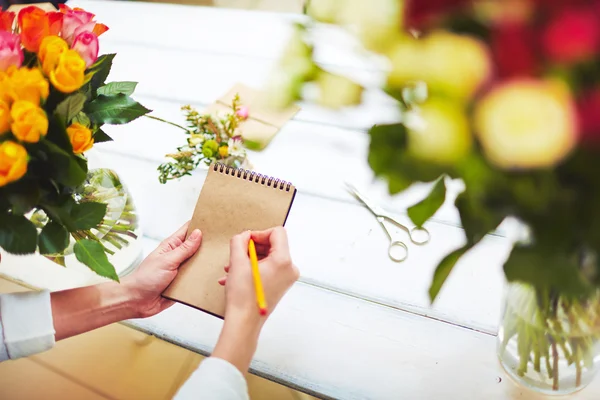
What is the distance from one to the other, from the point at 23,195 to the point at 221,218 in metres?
0.26

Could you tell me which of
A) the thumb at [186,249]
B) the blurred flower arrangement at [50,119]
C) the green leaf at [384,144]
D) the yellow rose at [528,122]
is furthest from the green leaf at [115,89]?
the yellow rose at [528,122]

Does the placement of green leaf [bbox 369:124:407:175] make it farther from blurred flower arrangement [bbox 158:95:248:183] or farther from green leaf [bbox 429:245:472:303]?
blurred flower arrangement [bbox 158:95:248:183]

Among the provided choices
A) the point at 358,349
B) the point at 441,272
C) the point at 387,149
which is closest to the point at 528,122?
the point at 387,149

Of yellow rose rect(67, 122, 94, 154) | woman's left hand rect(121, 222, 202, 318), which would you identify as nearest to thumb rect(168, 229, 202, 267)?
woman's left hand rect(121, 222, 202, 318)

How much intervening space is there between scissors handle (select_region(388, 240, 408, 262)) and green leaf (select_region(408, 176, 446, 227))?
29 cm

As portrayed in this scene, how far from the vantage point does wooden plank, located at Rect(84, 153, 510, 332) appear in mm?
718

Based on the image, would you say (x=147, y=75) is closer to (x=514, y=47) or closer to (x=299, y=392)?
(x=299, y=392)

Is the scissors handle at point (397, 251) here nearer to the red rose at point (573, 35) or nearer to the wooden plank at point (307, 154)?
the wooden plank at point (307, 154)

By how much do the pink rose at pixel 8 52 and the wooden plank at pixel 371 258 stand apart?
394mm

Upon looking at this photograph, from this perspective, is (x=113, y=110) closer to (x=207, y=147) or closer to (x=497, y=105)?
(x=207, y=147)

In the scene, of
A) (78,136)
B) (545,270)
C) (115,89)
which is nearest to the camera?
(545,270)

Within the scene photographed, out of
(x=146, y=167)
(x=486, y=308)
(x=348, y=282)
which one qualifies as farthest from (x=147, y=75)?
(x=486, y=308)

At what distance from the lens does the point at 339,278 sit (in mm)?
762

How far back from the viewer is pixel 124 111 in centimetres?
65
